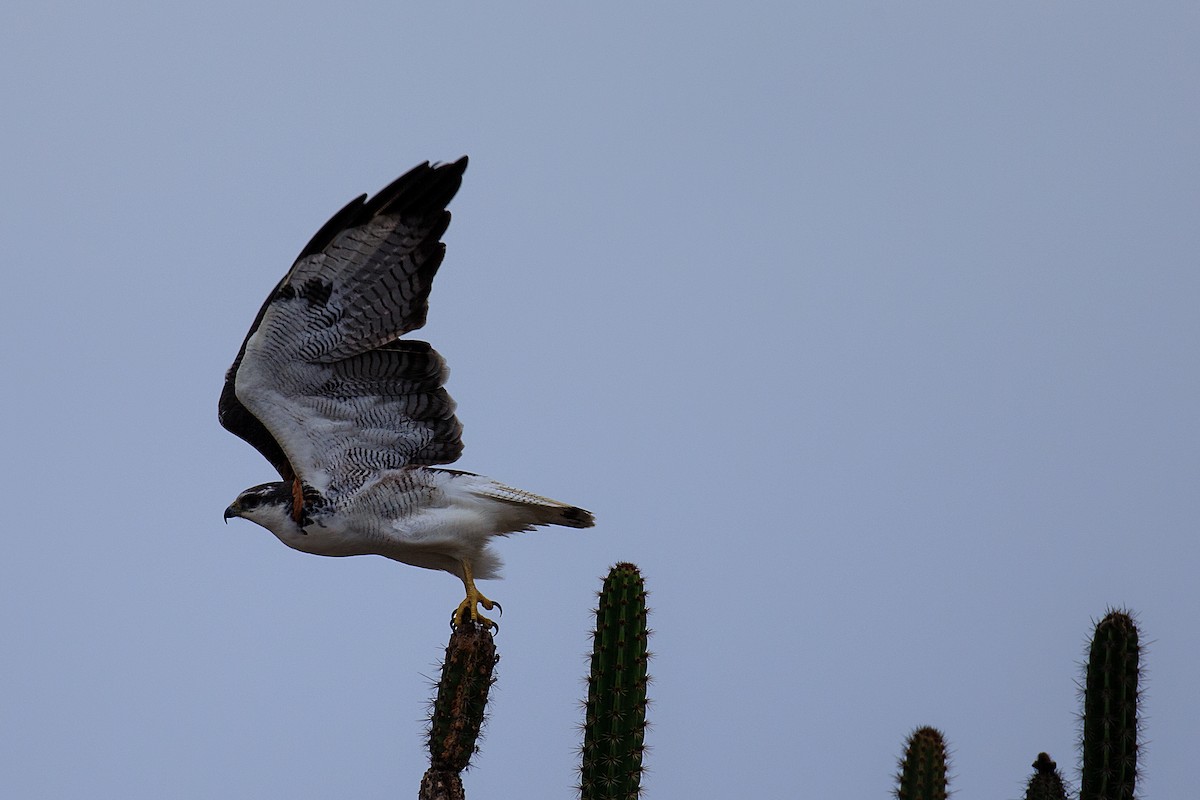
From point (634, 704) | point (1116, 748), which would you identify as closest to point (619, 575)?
point (634, 704)

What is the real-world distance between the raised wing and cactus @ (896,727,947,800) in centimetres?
372

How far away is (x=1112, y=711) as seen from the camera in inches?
252

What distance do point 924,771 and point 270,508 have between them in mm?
4120

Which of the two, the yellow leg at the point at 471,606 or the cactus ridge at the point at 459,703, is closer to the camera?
the cactus ridge at the point at 459,703

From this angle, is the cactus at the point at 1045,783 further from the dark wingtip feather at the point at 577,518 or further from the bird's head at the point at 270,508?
the bird's head at the point at 270,508

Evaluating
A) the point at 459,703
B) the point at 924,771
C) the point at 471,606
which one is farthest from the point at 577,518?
the point at 924,771

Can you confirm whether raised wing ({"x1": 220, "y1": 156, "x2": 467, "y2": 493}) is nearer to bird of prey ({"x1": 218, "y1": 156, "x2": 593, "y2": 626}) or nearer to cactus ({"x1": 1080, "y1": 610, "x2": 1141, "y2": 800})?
bird of prey ({"x1": 218, "y1": 156, "x2": 593, "y2": 626})

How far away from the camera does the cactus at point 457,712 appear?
20.9 feet

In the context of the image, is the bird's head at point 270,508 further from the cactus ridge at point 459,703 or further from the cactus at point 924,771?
the cactus at point 924,771

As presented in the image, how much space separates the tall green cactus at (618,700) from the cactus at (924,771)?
1.07m

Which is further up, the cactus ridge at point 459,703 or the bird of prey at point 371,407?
the bird of prey at point 371,407

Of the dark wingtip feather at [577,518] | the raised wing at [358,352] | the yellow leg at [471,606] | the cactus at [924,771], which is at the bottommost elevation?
the cactus at [924,771]

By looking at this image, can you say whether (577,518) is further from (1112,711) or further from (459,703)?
(1112,711)

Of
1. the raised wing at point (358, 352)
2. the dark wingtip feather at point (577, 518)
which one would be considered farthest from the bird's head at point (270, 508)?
the dark wingtip feather at point (577, 518)
